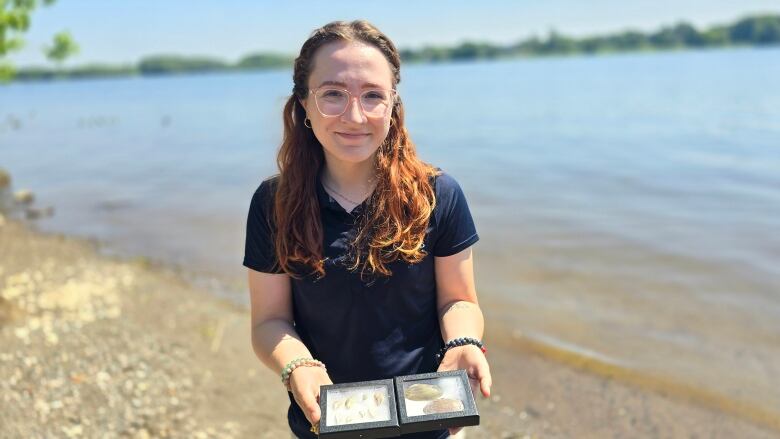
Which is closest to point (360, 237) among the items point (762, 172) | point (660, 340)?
point (660, 340)

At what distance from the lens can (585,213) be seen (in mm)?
12398

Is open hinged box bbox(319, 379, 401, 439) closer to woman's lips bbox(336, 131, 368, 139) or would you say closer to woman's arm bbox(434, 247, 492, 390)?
woman's arm bbox(434, 247, 492, 390)

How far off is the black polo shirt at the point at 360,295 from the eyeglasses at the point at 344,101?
1.10ft

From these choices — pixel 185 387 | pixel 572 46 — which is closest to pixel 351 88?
pixel 185 387

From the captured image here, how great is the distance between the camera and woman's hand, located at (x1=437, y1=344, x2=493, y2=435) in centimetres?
231

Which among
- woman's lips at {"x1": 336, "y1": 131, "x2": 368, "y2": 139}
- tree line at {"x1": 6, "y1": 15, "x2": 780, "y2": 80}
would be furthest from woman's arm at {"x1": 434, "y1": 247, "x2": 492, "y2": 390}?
tree line at {"x1": 6, "y1": 15, "x2": 780, "y2": 80}

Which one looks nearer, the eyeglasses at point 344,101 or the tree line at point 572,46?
the eyeglasses at point 344,101

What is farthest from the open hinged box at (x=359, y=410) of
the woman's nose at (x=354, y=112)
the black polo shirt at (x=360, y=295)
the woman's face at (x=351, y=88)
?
the woman's nose at (x=354, y=112)

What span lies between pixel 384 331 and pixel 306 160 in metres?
0.76

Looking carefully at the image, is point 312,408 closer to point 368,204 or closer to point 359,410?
point 359,410

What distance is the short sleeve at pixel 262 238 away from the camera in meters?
2.45

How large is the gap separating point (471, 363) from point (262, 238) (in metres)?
0.94

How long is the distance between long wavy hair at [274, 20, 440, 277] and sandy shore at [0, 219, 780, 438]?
10.4 ft

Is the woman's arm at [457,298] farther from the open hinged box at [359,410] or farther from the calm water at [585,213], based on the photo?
the calm water at [585,213]
